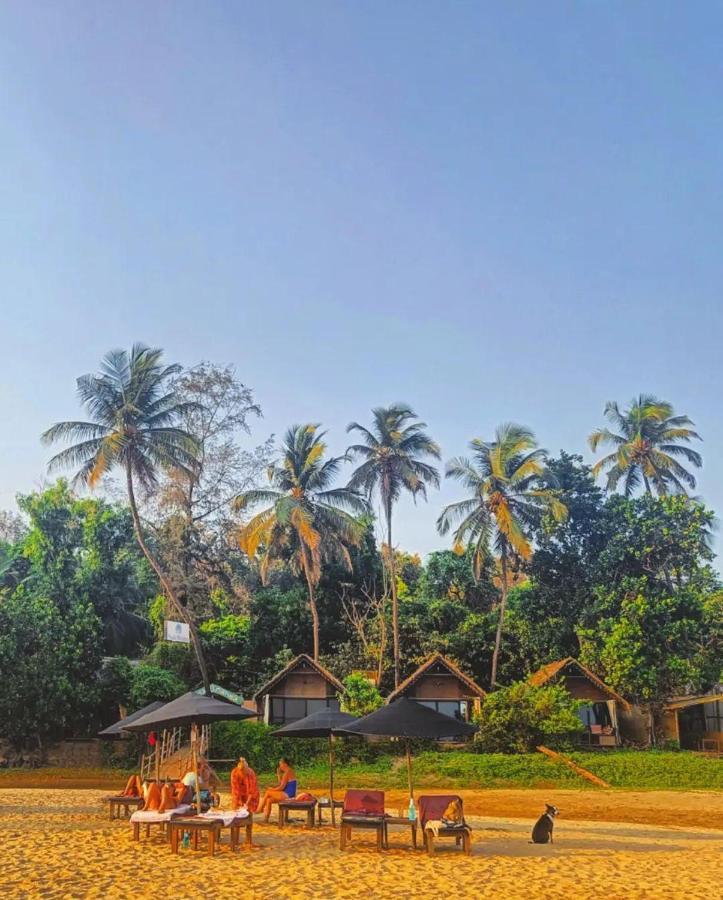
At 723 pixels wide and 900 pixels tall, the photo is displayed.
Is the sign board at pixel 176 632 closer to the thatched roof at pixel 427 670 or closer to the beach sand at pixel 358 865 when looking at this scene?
the thatched roof at pixel 427 670

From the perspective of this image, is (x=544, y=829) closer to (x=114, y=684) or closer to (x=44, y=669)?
(x=44, y=669)

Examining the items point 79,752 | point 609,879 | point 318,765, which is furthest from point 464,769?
point 609,879

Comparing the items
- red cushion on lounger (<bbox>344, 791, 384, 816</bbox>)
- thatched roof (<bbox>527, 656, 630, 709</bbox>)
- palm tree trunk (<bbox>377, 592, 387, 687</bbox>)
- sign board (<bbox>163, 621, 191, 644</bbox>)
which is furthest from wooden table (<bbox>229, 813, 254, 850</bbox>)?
palm tree trunk (<bbox>377, 592, 387, 687</bbox>)

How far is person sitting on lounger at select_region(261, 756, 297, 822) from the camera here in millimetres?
14287

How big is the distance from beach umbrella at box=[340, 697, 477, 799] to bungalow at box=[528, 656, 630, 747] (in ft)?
64.6

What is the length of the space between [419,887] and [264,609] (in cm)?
3011

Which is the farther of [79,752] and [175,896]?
[79,752]

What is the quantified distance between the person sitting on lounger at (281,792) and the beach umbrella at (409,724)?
2.19 metres

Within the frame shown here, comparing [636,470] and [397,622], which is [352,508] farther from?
[636,470]

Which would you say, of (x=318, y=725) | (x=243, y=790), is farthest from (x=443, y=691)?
(x=243, y=790)

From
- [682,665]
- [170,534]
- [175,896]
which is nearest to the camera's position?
[175,896]

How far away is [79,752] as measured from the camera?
29.3m

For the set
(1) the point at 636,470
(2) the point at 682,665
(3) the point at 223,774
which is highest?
(1) the point at 636,470

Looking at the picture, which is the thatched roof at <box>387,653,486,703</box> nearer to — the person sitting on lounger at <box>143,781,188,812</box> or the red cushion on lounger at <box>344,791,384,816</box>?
the person sitting on lounger at <box>143,781,188,812</box>
